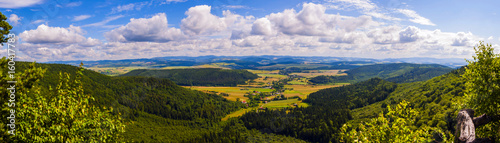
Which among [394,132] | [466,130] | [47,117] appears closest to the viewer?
[466,130]

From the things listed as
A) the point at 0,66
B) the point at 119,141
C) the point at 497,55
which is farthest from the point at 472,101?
the point at 0,66

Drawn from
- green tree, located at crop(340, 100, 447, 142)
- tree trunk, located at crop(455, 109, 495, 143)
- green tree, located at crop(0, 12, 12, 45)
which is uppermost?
green tree, located at crop(0, 12, 12, 45)

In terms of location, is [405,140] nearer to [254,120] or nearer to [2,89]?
[2,89]

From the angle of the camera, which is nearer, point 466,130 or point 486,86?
point 466,130

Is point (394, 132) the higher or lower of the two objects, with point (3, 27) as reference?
lower

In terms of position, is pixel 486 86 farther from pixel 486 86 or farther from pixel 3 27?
pixel 3 27

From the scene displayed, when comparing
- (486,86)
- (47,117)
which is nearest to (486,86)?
(486,86)

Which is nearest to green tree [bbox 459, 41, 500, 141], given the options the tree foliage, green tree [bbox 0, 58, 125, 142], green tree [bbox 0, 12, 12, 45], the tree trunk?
the tree foliage

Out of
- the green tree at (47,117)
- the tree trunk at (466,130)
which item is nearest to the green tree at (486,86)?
the tree trunk at (466,130)

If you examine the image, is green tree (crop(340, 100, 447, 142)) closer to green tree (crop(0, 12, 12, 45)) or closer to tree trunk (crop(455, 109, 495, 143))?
tree trunk (crop(455, 109, 495, 143))

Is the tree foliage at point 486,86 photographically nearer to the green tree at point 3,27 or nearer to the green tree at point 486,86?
the green tree at point 486,86
